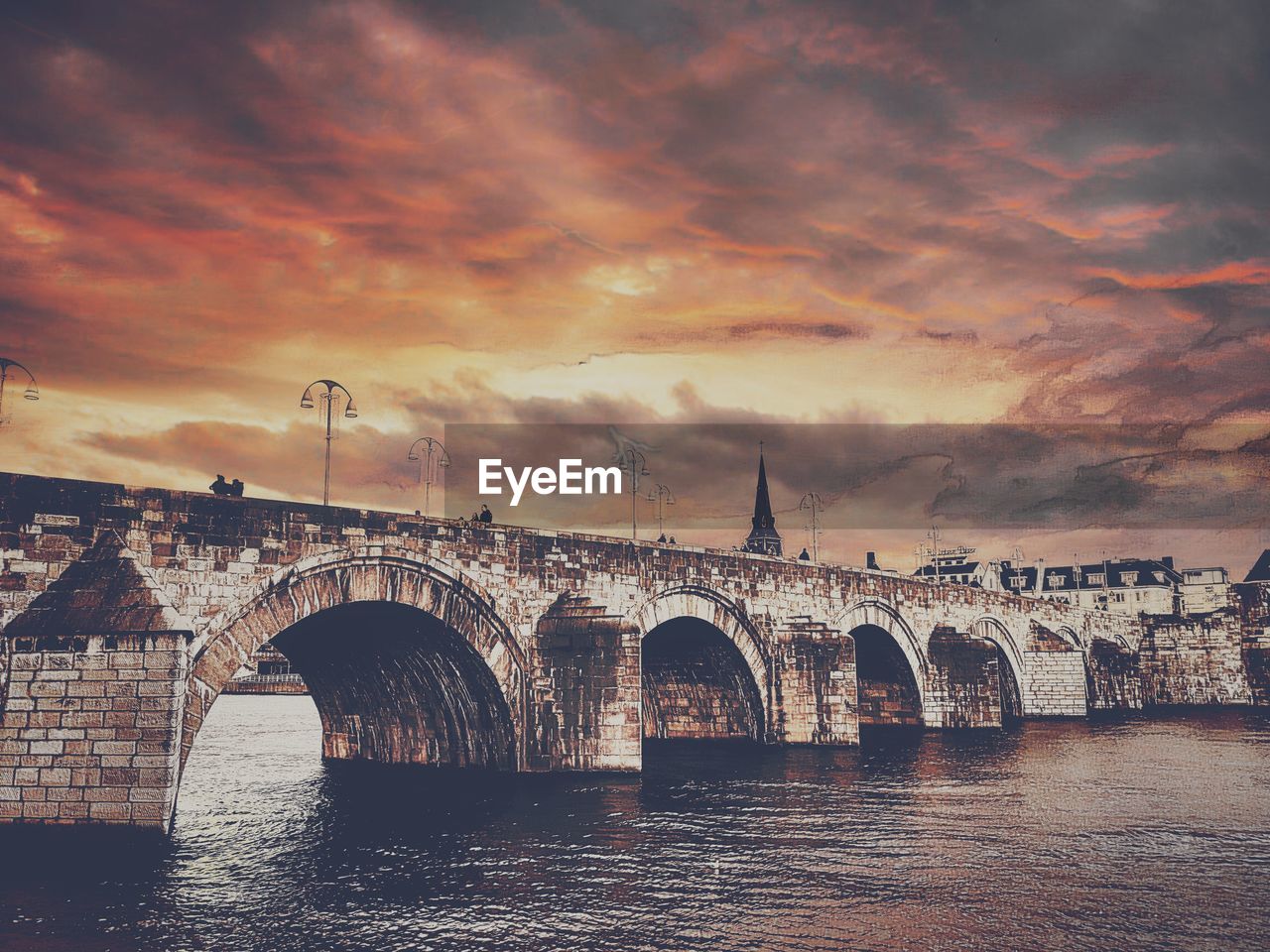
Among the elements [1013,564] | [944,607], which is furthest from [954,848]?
[1013,564]

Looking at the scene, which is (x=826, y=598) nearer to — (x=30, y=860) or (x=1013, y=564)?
(x=30, y=860)

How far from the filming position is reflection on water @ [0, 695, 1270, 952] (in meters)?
10.4

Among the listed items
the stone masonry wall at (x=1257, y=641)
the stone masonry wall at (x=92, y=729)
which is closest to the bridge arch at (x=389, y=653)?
the stone masonry wall at (x=92, y=729)

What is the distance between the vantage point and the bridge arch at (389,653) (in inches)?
642

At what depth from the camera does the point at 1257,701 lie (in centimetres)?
5994

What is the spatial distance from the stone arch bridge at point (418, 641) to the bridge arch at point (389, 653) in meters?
0.05

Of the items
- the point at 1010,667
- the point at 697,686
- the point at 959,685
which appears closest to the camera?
the point at 697,686

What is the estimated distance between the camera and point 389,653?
22.0 m

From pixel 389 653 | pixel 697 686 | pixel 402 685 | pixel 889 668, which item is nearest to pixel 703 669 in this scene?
pixel 697 686

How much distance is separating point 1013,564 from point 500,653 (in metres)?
96.7

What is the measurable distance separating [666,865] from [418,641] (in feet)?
31.1

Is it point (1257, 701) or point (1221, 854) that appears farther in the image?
point (1257, 701)

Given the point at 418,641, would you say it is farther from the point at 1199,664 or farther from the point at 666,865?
the point at 1199,664

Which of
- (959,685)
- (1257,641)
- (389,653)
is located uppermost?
(1257,641)
